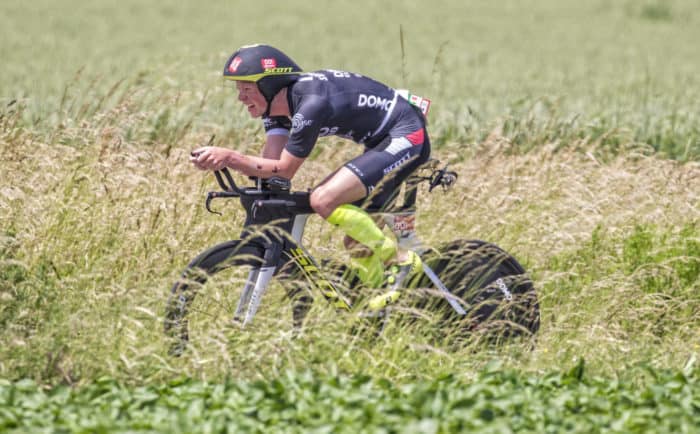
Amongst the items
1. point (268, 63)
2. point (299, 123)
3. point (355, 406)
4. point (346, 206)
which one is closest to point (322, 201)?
point (346, 206)

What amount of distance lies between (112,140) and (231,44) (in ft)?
55.8

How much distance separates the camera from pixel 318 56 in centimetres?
2191

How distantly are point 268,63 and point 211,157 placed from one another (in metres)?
0.67

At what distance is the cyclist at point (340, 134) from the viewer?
6270 millimetres

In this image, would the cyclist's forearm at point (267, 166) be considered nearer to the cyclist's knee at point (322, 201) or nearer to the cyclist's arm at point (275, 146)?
the cyclist's knee at point (322, 201)

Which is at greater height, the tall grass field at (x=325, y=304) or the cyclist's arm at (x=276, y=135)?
the cyclist's arm at (x=276, y=135)

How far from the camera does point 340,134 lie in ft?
22.2

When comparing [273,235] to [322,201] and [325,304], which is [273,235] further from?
[325,304]

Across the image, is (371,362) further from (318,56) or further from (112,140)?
(318,56)

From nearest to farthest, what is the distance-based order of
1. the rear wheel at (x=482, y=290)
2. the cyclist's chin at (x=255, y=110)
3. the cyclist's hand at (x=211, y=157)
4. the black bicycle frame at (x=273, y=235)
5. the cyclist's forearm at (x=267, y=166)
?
the cyclist's hand at (x=211, y=157) → the cyclist's forearm at (x=267, y=166) → the black bicycle frame at (x=273, y=235) → the cyclist's chin at (x=255, y=110) → the rear wheel at (x=482, y=290)

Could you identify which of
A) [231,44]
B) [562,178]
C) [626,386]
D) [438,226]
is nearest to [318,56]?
[231,44]

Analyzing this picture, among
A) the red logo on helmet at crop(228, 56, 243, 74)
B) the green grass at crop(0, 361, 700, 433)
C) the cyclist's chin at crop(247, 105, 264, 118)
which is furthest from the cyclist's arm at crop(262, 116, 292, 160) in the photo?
the green grass at crop(0, 361, 700, 433)

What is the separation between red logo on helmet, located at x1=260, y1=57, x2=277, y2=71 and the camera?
6.27 metres

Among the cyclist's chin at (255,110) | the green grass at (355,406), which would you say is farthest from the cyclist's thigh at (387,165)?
the green grass at (355,406)
